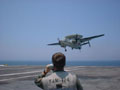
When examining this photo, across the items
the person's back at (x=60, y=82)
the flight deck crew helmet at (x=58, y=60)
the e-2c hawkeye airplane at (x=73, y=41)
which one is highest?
the e-2c hawkeye airplane at (x=73, y=41)

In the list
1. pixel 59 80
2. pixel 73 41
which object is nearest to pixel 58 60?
pixel 59 80

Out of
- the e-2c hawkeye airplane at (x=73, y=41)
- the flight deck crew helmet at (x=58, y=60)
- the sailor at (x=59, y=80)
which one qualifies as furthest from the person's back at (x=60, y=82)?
the e-2c hawkeye airplane at (x=73, y=41)

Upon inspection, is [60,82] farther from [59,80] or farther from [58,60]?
[58,60]

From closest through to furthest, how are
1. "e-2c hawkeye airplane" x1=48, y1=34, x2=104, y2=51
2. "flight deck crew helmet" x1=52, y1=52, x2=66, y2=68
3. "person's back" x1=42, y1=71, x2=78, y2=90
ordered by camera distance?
"person's back" x1=42, y1=71, x2=78, y2=90 → "flight deck crew helmet" x1=52, y1=52, x2=66, y2=68 → "e-2c hawkeye airplane" x1=48, y1=34, x2=104, y2=51

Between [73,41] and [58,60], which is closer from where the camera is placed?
[58,60]

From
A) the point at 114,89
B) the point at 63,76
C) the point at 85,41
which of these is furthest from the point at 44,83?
Answer: the point at 85,41

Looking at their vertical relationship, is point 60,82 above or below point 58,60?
below

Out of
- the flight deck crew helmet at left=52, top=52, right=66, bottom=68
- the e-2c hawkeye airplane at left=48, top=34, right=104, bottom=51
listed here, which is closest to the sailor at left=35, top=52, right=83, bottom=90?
the flight deck crew helmet at left=52, top=52, right=66, bottom=68

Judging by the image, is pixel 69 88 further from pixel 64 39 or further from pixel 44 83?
pixel 64 39

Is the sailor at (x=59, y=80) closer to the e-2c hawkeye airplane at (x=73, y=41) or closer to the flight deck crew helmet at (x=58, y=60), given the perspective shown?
the flight deck crew helmet at (x=58, y=60)

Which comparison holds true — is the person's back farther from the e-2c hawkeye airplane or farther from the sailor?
the e-2c hawkeye airplane

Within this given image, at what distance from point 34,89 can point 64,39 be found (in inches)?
1360

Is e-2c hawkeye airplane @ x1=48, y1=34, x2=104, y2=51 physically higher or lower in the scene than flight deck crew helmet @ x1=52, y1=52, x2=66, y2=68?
higher

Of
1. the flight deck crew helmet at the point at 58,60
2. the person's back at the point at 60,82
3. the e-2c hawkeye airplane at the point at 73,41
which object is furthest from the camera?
the e-2c hawkeye airplane at the point at 73,41
